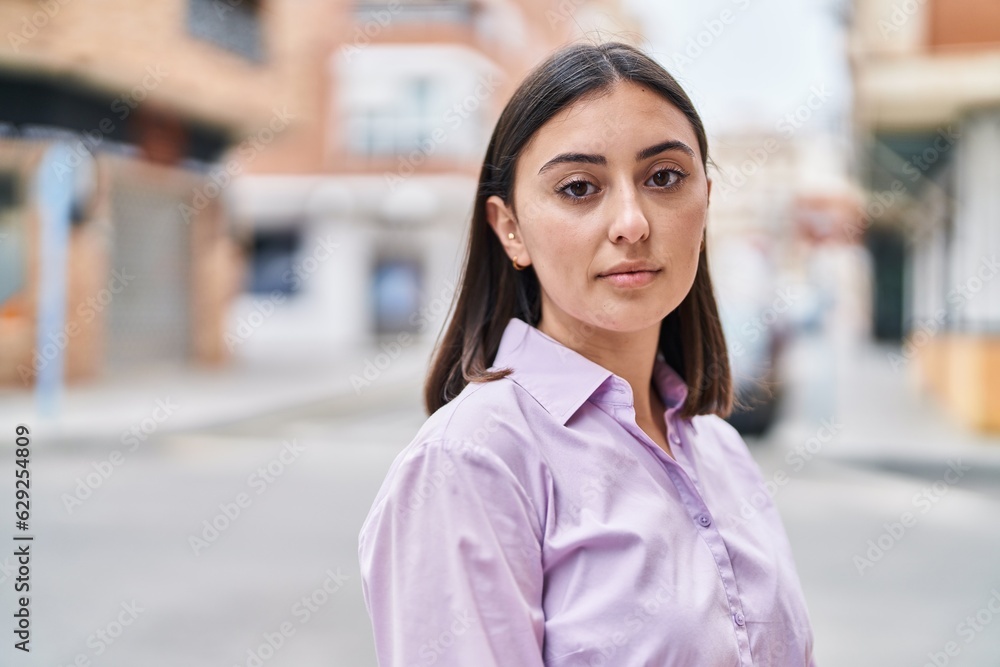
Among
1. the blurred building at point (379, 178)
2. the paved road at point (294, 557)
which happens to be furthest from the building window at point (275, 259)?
the paved road at point (294, 557)

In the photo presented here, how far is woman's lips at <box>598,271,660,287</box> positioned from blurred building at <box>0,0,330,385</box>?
1182 cm

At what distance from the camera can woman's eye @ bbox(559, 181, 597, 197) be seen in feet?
4.39

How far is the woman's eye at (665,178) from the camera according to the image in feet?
4.46

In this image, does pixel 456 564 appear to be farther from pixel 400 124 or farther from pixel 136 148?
pixel 400 124

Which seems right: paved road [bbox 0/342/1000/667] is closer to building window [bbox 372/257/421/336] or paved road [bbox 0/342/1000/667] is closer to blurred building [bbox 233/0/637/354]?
blurred building [bbox 233/0/637/354]

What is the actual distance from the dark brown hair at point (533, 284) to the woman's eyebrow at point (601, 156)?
0.07m

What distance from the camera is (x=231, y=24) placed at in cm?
1548

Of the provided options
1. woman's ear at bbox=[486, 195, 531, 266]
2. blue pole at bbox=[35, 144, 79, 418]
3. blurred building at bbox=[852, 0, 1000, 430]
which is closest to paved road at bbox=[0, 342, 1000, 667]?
blurred building at bbox=[852, 0, 1000, 430]

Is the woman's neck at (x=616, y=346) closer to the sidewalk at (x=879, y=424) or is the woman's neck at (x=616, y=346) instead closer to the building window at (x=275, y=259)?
the sidewalk at (x=879, y=424)

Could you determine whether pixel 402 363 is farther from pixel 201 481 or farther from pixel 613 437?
pixel 613 437

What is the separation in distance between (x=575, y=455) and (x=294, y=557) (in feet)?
15.0

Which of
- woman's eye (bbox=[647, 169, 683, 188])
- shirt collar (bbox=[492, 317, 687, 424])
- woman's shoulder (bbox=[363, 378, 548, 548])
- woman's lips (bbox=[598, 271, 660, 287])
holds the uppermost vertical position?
woman's eye (bbox=[647, 169, 683, 188])

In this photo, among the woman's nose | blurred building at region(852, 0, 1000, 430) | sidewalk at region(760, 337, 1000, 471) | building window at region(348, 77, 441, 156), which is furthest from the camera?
building window at region(348, 77, 441, 156)

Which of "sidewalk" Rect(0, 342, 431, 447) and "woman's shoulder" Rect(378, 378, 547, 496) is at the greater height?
"woman's shoulder" Rect(378, 378, 547, 496)
